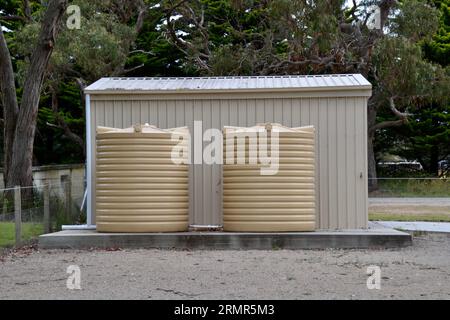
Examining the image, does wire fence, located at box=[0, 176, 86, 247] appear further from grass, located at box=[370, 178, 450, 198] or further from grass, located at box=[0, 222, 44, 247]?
grass, located at box=[370, 178, 450, 198]

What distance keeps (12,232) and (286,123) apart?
5.44 metres

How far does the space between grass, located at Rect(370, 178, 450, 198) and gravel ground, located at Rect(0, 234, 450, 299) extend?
1679 centimetres

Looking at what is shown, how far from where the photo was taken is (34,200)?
548 inches

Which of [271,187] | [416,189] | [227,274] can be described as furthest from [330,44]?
[227,274]

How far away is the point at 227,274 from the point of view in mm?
8961

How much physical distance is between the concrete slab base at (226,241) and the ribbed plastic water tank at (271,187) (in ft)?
0.84

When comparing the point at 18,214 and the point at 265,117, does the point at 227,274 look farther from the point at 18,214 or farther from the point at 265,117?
the point at 265,117

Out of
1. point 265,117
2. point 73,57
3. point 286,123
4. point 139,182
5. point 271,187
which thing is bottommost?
point 271,187

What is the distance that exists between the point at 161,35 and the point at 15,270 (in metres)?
25.8

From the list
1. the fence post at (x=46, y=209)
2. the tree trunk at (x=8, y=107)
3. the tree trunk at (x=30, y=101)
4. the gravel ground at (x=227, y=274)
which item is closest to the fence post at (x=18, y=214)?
the gravel ground at (x=227, y=274)
